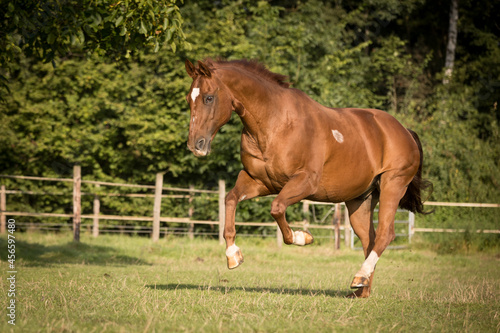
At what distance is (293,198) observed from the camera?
5895 millimetres

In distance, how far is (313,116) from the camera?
6.34 m

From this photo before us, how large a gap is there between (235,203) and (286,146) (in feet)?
2.84

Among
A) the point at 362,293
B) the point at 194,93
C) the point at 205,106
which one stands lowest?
the point at 362,293

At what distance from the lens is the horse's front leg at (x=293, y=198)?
19.1 feet

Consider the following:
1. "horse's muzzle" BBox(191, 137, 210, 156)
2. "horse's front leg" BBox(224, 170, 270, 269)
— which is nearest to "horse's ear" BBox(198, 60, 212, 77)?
"horse's muzzle" BBox(191, 137, 210, 156)

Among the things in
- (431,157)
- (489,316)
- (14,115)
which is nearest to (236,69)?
(489,316)

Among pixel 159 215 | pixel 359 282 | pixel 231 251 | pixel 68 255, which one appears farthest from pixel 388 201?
pixel 159 215

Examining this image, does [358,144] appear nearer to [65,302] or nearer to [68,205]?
[65,302]

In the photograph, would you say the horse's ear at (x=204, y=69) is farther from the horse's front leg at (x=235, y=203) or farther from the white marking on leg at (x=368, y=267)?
the white marking on leg at (x=368, y=267)

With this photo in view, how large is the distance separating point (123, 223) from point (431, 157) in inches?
469

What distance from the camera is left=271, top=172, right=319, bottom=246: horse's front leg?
5.82m

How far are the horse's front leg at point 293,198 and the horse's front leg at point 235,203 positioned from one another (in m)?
0.43

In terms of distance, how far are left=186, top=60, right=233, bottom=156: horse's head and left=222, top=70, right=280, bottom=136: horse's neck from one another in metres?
0.13

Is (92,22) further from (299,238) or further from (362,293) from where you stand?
(362,293)
